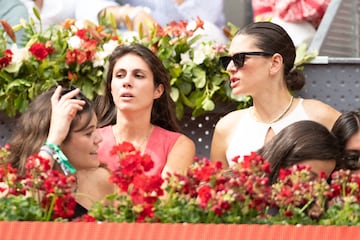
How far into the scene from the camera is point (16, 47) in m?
4.93

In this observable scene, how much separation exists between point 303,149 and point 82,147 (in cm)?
86

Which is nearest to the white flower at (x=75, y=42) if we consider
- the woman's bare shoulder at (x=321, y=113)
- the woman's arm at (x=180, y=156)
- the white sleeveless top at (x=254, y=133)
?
the woman's arm at (x=180, y=156)

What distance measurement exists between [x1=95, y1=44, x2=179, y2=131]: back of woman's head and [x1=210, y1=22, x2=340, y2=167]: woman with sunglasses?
238 millimetres

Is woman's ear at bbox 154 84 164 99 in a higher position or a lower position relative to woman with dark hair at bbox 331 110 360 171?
higher

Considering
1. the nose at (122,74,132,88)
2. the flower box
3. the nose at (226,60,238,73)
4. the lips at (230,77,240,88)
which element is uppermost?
the nose at (226,60,238,73)

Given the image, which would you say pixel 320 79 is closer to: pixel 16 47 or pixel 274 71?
pixel 274 71

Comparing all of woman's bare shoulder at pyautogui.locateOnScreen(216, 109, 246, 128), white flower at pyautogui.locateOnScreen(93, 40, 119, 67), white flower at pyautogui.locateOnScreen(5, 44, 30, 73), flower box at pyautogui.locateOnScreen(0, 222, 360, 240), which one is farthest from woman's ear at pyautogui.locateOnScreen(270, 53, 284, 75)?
flower box at pyautogui.locateOnScreen(0, 222, 360, 240)

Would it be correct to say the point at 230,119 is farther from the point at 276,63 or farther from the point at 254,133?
the point at 276,63

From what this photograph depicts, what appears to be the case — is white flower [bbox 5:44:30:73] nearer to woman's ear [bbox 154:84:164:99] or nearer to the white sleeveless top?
woman's ear [bbox 154:84:164:99]

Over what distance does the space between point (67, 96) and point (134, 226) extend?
1.44 meters

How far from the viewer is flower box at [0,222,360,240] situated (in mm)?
2578

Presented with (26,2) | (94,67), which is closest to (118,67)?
(94,67)

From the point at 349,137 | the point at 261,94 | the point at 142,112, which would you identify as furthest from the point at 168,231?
the point at 261,94

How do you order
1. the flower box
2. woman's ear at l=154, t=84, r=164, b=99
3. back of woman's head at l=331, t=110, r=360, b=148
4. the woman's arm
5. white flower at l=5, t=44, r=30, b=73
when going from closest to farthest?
the flower box → back of woman's head at l=331, t=110, r=360, b=148 → the woman's arm → woman's ear at l=154, t=84, r=164, b=99 → white flower at l=5, t=44, r=30, b=73
